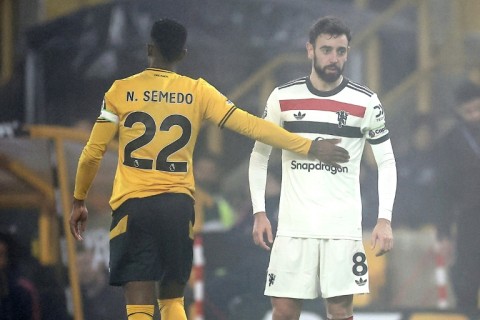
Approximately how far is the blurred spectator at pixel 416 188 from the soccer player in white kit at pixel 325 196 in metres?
3.88

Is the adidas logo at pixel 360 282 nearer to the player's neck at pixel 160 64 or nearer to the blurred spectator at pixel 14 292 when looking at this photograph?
the player's neck at pixel 160 64

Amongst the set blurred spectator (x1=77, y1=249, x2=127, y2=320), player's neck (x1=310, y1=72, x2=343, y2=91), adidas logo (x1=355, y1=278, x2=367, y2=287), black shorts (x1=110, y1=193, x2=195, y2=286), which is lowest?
blurred spectator (x1=77, y1=249, x2=127, y2=320)

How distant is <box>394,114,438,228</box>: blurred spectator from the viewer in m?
9.43

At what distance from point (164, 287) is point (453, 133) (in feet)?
11.3

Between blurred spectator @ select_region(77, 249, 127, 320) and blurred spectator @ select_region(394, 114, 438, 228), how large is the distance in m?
2.30

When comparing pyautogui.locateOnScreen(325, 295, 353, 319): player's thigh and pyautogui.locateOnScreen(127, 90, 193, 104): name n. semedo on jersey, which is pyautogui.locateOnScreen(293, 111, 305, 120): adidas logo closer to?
pyautogui.locateOnScreen(127, 90, 193, 104): name n. semedo on jersey

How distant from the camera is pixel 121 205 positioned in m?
5.27

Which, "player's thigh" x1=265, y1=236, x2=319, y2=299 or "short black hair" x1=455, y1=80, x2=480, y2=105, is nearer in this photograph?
"player's thigh" x1=265, y1=236, x2=319, y2=299

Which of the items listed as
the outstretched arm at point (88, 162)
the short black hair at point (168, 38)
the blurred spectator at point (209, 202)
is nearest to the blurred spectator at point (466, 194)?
the blurred spectator at point (209, 202)

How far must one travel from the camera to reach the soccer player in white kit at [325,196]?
5.41 m

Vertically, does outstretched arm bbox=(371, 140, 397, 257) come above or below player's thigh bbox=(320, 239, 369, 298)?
above

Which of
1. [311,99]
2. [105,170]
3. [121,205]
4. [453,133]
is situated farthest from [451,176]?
[121,205]

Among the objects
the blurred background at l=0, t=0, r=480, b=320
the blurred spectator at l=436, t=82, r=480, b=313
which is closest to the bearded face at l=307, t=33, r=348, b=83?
the blurred background at l=0, t=0, r=480, b=320

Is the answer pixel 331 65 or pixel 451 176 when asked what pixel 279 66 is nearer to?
pixel 451 176
